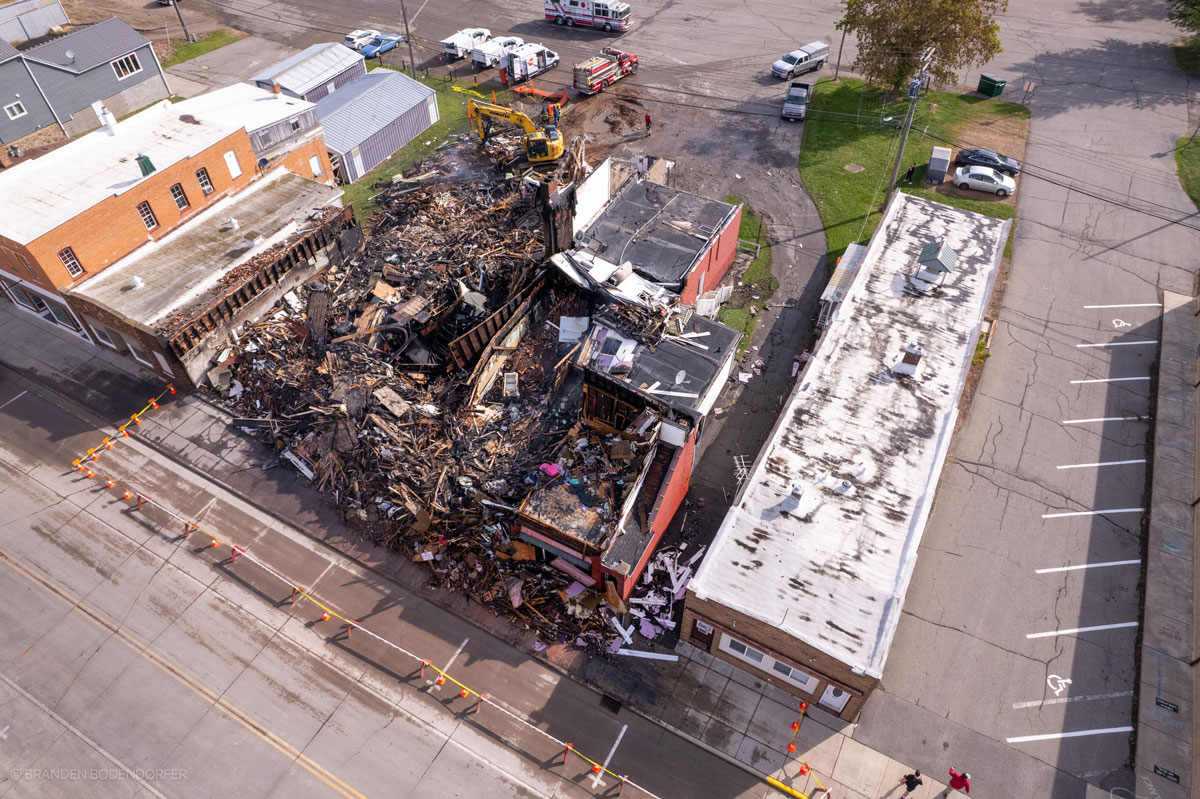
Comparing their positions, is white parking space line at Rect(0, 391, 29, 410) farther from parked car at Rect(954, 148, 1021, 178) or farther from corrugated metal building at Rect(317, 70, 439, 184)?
parked car at Rect(954, 148, 1021, 178)

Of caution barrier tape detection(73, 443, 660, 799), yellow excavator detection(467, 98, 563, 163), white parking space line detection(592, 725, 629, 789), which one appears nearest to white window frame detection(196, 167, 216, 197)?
caution barrier tape detection(73, 443, 660, 799)

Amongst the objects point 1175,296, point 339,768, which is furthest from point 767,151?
point 339,768

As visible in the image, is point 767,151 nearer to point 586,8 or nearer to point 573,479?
point 586,8

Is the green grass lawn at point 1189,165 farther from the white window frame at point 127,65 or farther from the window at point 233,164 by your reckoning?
the white window frame at point 127,65

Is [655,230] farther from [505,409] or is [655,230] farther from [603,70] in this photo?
[603,70]

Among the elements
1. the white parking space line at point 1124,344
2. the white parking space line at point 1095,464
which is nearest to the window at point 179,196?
the white parking space line at point 1095,464

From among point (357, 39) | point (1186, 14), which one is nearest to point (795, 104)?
point (1186, 14)
